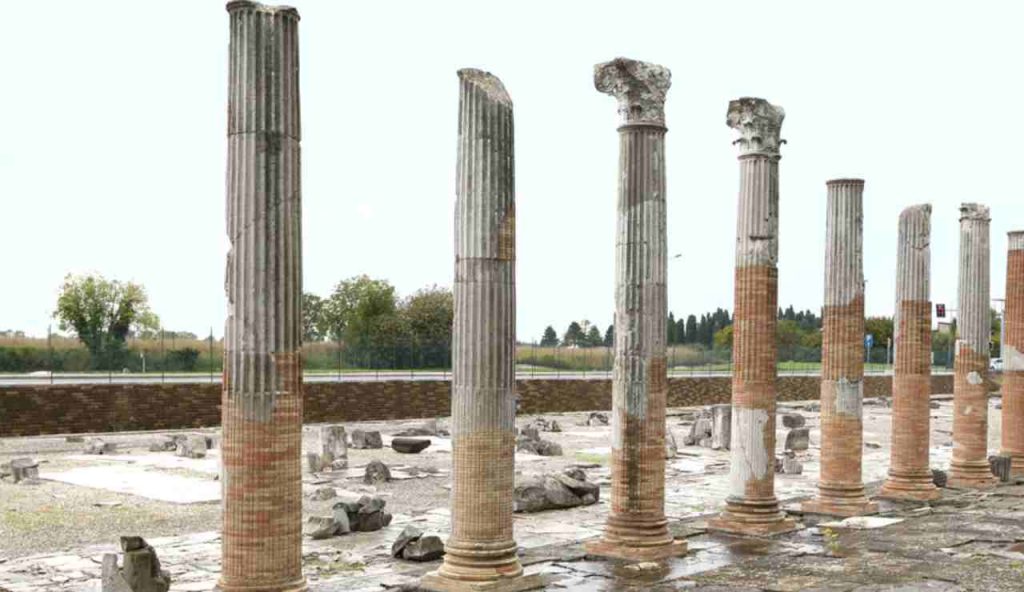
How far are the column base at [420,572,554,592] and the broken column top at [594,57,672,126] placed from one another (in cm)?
516

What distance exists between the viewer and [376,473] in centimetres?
2116

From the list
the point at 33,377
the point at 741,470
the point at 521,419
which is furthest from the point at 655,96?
the point at 33,377

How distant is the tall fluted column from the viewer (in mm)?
22344

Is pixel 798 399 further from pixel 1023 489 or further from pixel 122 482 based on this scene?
pixel 122 482

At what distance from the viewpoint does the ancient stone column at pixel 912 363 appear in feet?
60.8

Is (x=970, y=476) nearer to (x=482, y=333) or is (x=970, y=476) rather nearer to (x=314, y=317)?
(x=482, y=333)

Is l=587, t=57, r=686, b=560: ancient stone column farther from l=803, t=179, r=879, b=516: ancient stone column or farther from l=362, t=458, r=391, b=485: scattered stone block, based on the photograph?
l=362, t=458, r=391, b=485: scattered stone block

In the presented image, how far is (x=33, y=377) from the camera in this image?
38.5m

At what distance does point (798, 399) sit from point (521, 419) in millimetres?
21712

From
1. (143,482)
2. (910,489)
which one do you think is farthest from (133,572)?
(910,489)

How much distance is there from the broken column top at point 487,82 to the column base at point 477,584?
14.9 ft

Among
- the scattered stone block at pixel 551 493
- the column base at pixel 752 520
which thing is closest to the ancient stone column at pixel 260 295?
the column base at pixel 752 520

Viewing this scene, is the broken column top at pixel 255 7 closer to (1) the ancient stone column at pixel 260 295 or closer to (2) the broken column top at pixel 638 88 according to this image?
(1) the ancient stone column at pixel 260 295

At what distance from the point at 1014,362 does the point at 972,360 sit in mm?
1899
